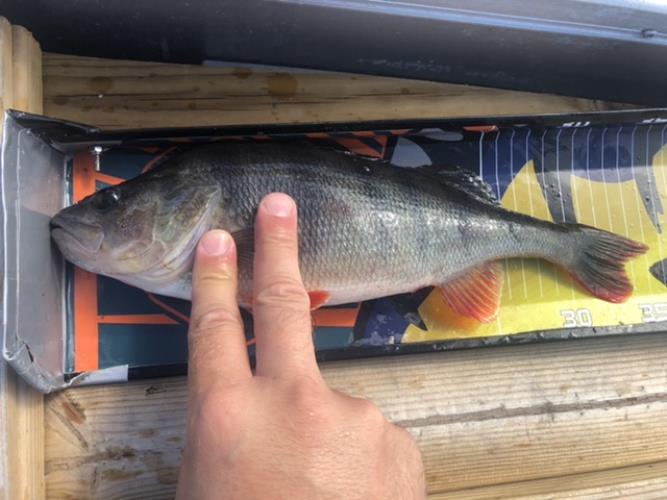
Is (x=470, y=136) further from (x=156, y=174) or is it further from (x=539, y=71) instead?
(x=156, y=174)

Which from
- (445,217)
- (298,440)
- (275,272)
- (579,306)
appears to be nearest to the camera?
(298,440)

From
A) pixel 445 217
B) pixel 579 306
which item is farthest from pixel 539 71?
pixel 579 306

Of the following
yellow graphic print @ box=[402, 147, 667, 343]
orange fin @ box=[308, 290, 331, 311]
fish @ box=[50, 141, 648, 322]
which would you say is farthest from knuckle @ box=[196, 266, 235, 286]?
yellow graphic print @ box=[402, 147, 667, 343]

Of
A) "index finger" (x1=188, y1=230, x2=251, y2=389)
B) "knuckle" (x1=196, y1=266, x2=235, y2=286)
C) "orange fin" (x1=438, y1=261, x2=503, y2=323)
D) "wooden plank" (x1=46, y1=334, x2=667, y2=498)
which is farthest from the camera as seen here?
"orange fin" (x1=438, y1=261, x2=503, y2=323)

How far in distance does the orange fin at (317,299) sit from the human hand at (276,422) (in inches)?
9.4

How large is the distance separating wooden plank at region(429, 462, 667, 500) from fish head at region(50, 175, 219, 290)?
34.7 inches

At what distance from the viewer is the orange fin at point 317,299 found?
49.6 inches

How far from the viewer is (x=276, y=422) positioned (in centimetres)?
81

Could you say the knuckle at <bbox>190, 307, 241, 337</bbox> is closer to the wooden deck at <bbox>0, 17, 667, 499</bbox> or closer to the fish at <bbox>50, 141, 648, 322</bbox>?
the fish at <bbox>50, 141, 648, 322</bbox>

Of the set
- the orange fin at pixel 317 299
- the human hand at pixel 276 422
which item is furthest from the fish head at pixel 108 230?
the orange fin at pixel 317 299

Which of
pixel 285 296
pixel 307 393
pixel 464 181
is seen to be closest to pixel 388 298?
pixel 464 181

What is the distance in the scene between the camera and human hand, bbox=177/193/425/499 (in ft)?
→ 2.55

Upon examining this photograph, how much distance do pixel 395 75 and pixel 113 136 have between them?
0.79 m

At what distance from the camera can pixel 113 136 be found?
128 centimetres
